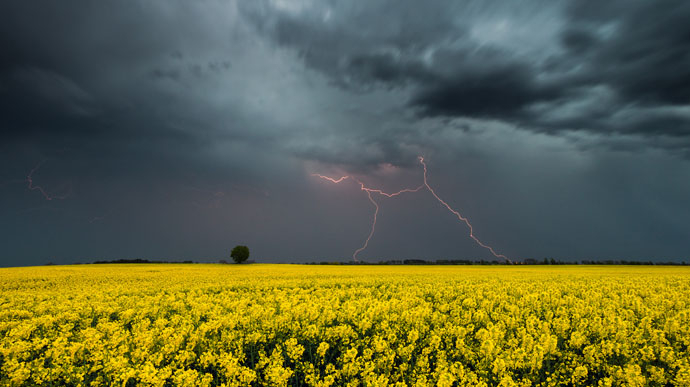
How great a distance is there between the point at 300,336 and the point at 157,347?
3.38 meters

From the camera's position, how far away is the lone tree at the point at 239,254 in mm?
86625

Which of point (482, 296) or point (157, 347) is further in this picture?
point (482, 296)

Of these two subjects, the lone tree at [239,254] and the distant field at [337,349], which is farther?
the lone tree at [239,254]

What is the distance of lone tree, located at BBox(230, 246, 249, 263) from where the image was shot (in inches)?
3410

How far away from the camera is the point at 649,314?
11.1 metres

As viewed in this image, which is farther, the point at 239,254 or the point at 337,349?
the point at 239,254

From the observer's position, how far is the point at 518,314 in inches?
438

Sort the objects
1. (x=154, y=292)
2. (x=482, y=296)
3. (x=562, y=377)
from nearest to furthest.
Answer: (x=562, y=377)
(x=482, y=296)
(x=154, y=292)

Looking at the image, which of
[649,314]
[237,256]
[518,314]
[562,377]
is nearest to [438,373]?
[562,377]

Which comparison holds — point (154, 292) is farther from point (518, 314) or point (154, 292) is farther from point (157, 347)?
point (518, 314)

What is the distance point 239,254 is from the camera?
8675cm

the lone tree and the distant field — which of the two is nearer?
the distant field

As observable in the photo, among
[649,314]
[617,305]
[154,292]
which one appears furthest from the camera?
[154,292]

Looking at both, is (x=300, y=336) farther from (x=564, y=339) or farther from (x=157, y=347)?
(x=564, y=339)
